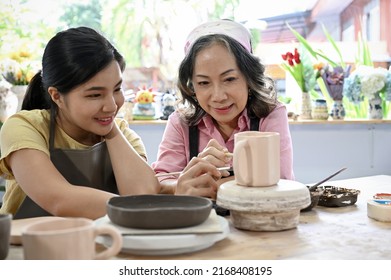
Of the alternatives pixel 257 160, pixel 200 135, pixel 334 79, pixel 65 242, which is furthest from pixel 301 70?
pixel 65 242

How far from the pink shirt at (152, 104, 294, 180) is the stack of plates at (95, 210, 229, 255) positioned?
817mm

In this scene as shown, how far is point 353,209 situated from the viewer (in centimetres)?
120

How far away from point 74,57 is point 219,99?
0.45 m

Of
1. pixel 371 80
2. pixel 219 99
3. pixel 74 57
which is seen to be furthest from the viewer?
pixel 371 80

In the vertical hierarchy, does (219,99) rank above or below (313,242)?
above

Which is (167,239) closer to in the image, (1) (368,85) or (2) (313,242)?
(2) (313,242)

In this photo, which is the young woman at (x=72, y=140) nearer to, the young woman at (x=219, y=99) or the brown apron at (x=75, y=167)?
the brown apron at (x=75, y=167)

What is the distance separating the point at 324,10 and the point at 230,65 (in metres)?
2.05

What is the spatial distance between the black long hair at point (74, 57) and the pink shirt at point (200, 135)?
416 mm

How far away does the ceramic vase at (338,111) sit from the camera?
10.3 ft

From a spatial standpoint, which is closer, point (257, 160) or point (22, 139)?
point (257, 160)

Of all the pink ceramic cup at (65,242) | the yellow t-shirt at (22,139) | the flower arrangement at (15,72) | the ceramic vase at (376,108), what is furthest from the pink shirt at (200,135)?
the ceramic vase at (376,108)

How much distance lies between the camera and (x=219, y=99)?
158 centimetres

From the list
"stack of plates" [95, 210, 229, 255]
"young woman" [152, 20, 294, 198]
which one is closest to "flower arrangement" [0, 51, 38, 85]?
"young woman" [152, 20, 294, 198]
